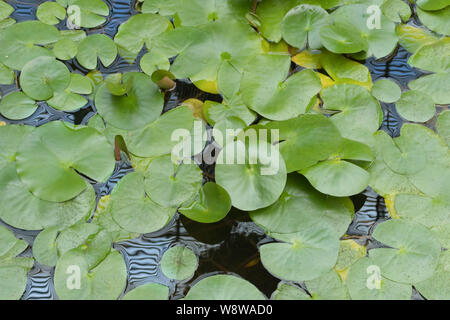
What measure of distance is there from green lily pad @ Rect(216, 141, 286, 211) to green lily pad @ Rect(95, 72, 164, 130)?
1.02ft

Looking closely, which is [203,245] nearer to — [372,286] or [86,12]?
[372,286]

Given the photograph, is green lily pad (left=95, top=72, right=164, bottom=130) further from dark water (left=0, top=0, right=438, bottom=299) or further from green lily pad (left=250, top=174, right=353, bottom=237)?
green lily pad (left=250, top=174, right=353, bottom=237)

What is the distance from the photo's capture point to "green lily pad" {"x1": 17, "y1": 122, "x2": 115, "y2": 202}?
120cm

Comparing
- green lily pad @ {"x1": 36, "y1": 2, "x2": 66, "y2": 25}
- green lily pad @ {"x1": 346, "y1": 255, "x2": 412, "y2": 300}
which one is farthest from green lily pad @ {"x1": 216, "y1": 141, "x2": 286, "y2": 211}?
green lily pad @ {"x1": 36, "y1": 2, "x2": 66, "y2": 25}

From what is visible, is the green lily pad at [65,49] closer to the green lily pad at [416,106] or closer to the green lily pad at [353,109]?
the green lily pad at [353,109]

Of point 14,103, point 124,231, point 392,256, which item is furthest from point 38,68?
point 392,256

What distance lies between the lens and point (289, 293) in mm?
1093

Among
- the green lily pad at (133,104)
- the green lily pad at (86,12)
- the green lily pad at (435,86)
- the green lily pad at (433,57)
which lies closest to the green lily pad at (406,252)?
the green lily pad at (435,86)

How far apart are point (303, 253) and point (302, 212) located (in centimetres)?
11

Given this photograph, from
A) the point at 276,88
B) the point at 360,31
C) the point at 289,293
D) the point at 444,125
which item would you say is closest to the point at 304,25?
the point at 360,31

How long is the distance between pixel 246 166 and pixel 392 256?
0.46 m

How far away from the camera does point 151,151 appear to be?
1.29m

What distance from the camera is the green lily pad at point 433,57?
A: 5.02 ft

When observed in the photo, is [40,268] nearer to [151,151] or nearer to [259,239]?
[151,151]
